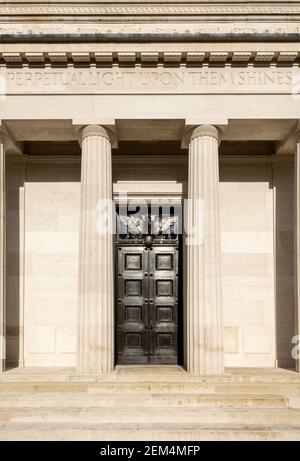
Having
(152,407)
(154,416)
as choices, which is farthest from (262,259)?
(154,416)

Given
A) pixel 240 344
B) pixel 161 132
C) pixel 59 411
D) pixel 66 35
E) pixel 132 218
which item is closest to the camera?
pixel 59 411

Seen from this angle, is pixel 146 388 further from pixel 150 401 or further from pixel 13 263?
pixel 13 263

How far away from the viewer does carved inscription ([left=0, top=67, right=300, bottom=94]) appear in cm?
1562

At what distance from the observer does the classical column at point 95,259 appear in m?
15.0

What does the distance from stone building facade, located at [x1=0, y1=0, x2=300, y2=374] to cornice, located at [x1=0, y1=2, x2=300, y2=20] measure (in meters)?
0.05

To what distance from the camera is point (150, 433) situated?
11.0 meters

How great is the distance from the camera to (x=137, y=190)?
1859cm

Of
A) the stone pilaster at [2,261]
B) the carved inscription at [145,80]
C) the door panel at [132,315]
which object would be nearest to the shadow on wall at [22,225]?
the stone pilaster at [2,261]

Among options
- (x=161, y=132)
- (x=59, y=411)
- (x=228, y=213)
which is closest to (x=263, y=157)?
(x=228, y=213)

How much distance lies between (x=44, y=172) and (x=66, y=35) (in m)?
5.65

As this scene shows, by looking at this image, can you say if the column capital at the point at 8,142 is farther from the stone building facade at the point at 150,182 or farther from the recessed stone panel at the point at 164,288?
the recessed stone panel at the point at 164,288

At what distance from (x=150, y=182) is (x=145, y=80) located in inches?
171

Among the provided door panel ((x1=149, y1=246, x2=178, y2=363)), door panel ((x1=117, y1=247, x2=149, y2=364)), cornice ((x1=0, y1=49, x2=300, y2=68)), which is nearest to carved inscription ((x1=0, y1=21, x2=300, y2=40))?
cornice ((x1=0, y1=49, x2=300, y2=68))
